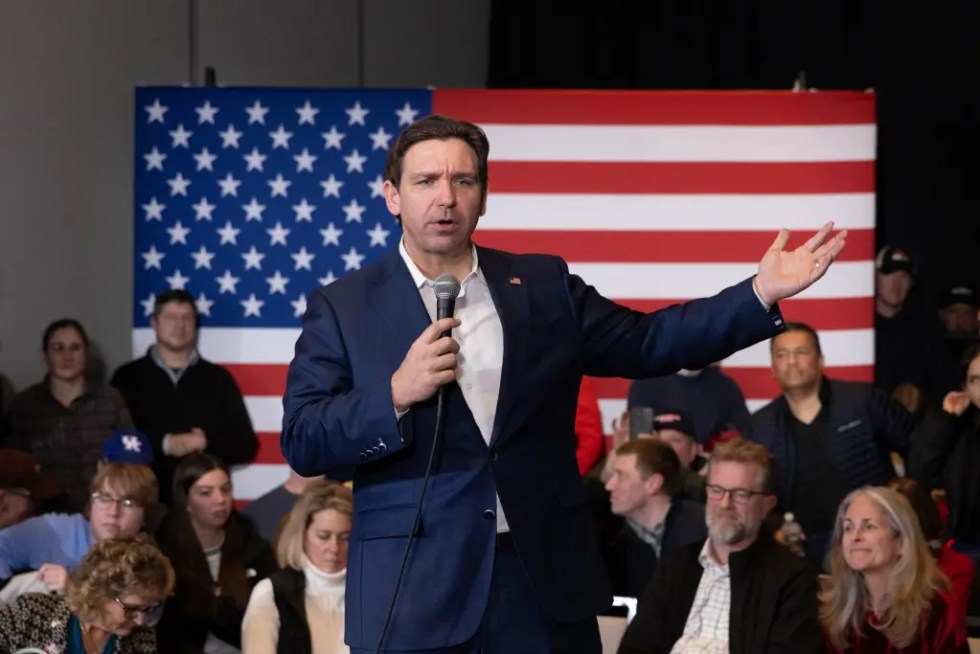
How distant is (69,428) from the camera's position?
21.1 ft

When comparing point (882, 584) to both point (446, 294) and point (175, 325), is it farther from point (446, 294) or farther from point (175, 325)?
point (175, 325)

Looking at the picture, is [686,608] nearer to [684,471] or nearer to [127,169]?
[684,471]

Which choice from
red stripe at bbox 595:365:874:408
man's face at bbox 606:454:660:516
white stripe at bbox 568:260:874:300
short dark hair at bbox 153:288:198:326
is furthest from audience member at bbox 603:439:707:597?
short dark hair at bbox 153:288:198:326

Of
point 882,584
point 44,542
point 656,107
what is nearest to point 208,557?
point 44,542

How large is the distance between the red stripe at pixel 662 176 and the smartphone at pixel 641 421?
1162 mm

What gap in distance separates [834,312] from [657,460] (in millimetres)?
1705

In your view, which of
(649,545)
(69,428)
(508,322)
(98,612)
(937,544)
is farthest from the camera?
(69,428)

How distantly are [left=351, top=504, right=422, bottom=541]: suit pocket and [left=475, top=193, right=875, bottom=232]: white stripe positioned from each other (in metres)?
4.46

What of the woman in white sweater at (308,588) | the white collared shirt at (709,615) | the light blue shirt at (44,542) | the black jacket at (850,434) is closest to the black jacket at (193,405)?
the light blue shirt at (44,542)

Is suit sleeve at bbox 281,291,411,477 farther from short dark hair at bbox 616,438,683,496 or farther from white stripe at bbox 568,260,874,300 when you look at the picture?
white stripe at bbox 568,260,874,300

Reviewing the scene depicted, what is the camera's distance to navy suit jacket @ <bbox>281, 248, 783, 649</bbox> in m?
2.21

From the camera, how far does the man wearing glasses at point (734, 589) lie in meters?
4.40

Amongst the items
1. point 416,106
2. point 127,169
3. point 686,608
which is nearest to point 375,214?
point 416,106

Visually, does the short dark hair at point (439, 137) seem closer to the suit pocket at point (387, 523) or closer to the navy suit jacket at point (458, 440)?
the navy suit jacket at point (458, 440)
